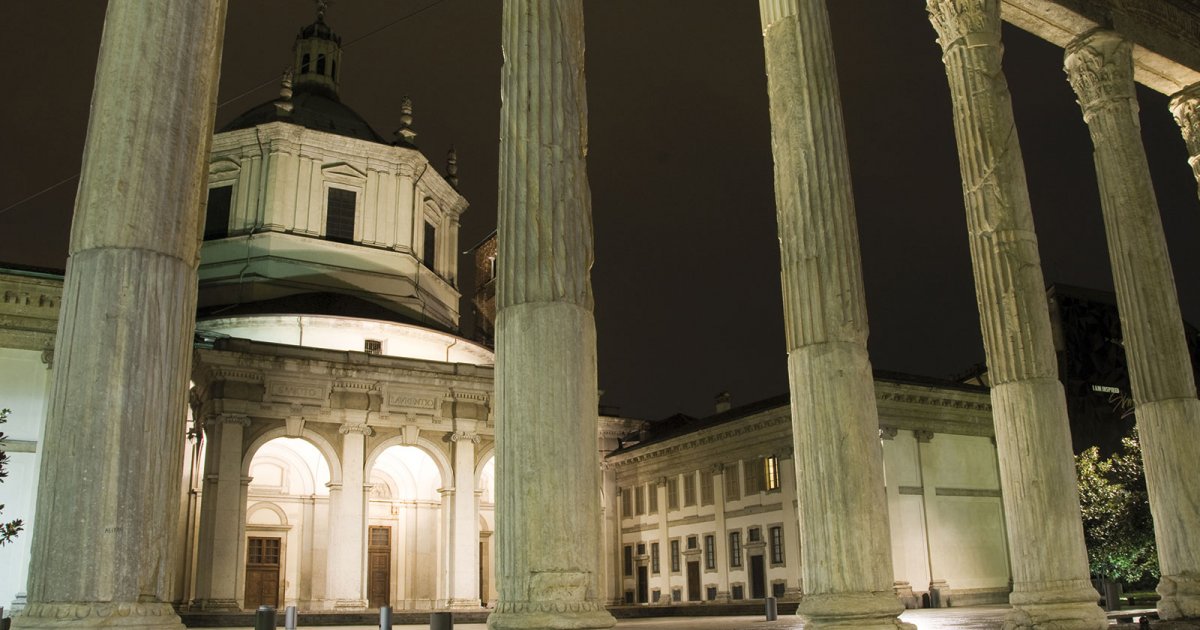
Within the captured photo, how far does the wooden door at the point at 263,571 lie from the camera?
3397 cm

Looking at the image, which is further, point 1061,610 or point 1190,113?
point 1190,113

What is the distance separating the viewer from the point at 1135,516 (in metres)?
33.1

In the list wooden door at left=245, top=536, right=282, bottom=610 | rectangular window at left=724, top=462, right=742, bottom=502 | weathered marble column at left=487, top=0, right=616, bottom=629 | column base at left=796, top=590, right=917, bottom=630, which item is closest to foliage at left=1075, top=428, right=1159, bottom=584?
rectangular window at left=724, top=462, right=742, bottom=502

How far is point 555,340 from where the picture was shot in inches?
375

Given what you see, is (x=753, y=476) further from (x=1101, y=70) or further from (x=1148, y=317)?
(x=1101, y=70)

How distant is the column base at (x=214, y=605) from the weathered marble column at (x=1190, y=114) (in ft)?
91.1

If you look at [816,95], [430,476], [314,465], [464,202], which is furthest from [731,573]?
[816,95]

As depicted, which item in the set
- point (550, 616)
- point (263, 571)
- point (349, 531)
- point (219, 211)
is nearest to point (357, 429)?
point (349, 531)

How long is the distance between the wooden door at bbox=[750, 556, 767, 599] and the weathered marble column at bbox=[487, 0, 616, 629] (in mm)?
30979

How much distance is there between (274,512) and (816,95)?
2870 cm

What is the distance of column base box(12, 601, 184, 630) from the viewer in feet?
23.9

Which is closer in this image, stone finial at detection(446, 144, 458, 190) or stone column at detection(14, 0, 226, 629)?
stone column at detection(14, 0, 226, 629)

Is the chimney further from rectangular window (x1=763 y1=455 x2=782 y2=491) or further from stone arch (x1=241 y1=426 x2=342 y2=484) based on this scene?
stone arch (x1=241 y1=426 x2=342 y2=484)

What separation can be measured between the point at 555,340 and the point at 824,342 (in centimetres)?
386
